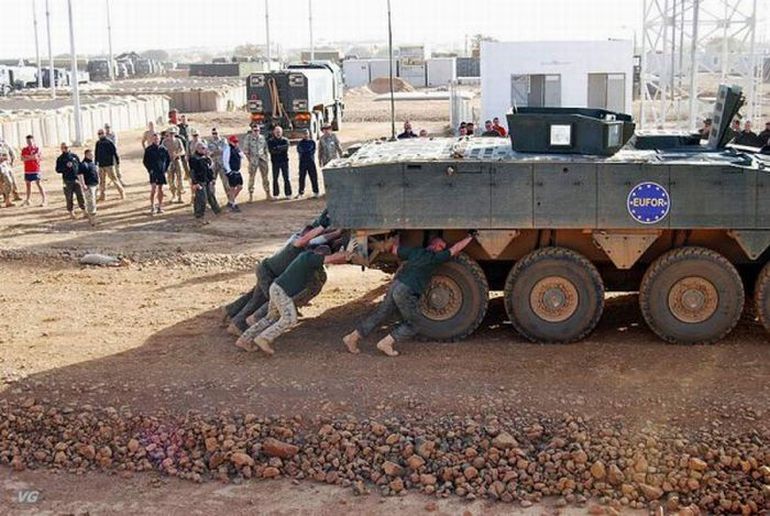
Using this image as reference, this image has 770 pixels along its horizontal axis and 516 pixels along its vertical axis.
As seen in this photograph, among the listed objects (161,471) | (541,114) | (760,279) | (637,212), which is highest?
(541,114)

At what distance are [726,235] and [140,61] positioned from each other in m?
90.1

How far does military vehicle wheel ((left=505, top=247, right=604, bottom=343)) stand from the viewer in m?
10.7

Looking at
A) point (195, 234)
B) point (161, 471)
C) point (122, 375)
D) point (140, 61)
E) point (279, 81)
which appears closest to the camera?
point (161, 471)

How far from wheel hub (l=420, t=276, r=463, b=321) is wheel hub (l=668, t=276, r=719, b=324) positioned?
6.84 feet

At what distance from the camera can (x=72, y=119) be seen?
3397 centimetres

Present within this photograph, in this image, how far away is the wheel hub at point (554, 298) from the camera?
1077 centimetres

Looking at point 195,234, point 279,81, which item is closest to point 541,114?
point 195,234

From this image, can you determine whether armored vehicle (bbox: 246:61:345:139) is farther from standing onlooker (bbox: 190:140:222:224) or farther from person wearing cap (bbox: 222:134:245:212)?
standing onlooker (bbox: 190:140:222:224)

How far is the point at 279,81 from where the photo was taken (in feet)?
101

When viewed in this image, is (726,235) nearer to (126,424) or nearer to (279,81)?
(126,424)

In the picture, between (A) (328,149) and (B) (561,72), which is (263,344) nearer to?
(A) (328,149)

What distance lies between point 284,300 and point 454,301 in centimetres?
171

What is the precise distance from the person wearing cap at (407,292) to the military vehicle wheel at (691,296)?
190cm

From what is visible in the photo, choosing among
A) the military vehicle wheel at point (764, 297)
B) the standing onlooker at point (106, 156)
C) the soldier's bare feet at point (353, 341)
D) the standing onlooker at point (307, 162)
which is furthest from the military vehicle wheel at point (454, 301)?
the standing onlooker at point (106, 156)
